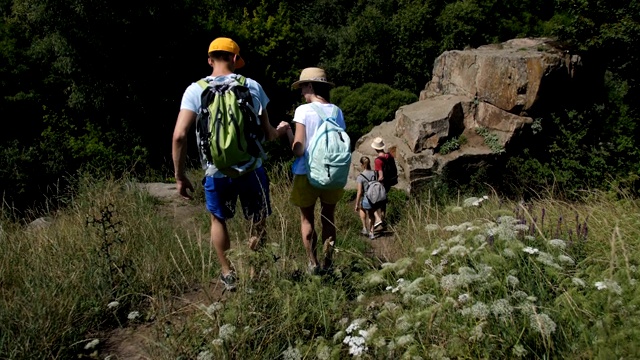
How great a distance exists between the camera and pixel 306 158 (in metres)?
3.76

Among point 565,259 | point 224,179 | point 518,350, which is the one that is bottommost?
point 518,350

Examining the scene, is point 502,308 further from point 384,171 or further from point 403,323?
point 384,171

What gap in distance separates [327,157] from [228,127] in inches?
26.6

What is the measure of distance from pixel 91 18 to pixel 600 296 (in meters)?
13.3

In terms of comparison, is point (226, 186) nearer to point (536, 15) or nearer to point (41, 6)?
point (41, 6)

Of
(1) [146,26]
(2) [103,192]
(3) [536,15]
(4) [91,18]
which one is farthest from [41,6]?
(3) [536,15]

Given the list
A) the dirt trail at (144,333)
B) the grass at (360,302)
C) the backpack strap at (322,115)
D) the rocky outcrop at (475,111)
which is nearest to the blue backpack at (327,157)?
the backpack strap at (322,115)

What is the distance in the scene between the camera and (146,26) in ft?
47.3

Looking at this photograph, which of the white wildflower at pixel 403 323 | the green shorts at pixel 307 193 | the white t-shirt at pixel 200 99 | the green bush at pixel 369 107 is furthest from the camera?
the green bush at pixel 369 107

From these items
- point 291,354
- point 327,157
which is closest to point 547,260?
point 291,354

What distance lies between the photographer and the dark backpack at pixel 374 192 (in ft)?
22.3

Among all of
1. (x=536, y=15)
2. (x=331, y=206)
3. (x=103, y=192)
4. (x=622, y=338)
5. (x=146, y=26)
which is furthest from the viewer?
(x=536, y=15)

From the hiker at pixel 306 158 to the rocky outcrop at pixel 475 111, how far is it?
5.71 meters

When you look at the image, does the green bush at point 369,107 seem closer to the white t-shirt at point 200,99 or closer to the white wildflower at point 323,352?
the white t-shirt at point 200,99
